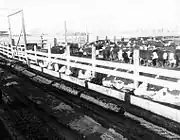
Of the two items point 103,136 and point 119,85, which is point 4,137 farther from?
point 119,85

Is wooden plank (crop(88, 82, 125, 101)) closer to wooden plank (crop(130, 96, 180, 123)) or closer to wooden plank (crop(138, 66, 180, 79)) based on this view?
wooden plank (crop(130, 96, 180, 123))

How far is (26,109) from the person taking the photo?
4930mm

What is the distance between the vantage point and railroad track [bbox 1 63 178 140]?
3.65 meters

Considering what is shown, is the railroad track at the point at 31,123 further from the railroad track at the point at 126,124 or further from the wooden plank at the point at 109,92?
the wooden plank at the point at 109,92

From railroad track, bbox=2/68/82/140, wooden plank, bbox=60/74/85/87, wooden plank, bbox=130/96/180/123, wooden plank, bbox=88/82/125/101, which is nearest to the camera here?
railroad track, bbox=2/68/82/140

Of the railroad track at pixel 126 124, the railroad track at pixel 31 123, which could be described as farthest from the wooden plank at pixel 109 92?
the railroad track at pixel 31 123

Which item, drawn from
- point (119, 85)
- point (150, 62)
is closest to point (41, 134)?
point (119, 85)

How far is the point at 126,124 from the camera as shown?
165 inches

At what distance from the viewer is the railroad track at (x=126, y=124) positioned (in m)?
3.65

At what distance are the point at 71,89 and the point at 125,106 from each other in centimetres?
218

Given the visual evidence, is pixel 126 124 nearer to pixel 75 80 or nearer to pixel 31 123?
pixel 31 123

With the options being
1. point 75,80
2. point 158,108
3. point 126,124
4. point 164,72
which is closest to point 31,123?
point 126,124

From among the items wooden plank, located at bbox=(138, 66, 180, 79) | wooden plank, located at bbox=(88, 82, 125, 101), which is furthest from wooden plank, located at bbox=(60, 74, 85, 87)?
wooden plank, located at bbox=(138, 66, 180, 79)

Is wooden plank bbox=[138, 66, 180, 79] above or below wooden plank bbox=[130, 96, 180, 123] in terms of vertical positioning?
above
